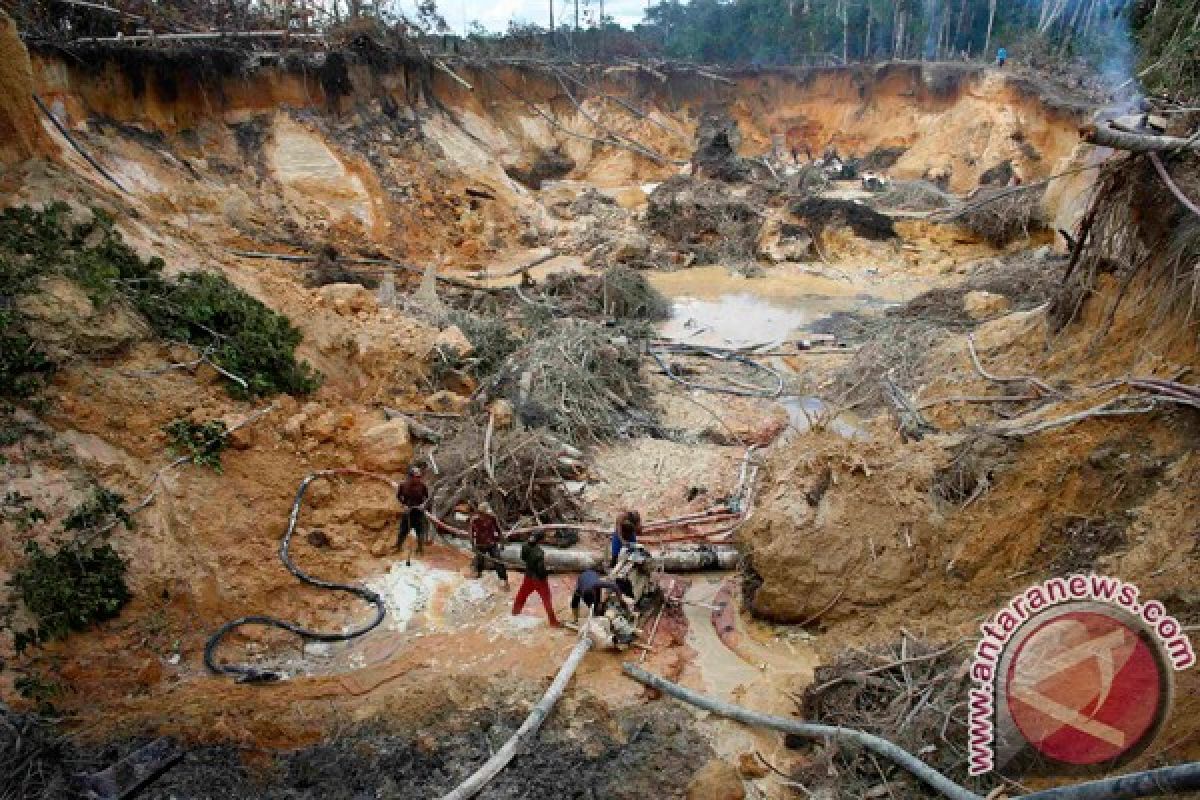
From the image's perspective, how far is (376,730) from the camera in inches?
204

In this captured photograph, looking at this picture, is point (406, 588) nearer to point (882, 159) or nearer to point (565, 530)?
point (565, 530)

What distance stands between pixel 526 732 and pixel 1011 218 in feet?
59.6

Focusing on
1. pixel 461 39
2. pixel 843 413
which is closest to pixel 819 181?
pixel 461 39

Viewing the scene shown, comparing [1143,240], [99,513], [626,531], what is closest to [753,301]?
[1143,240]

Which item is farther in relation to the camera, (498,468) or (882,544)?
(498,468)

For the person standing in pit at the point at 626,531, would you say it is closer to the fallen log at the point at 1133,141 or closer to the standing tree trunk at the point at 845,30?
the fallen log at the point at 1133,141

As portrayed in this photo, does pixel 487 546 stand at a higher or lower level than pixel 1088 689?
lower

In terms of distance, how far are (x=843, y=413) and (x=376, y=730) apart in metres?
6.98

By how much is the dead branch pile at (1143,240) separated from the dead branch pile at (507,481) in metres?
5.74

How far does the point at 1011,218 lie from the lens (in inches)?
708

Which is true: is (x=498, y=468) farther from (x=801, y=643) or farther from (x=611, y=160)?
(x=611, y=160)

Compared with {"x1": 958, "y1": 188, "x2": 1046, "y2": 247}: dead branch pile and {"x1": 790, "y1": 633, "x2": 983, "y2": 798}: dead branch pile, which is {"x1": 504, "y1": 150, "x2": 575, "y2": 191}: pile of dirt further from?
{"x1": 790, "y1": 633, "x2": 983, "y2": 798}: dead branch pile

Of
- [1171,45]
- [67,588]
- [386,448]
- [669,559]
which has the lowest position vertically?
[669,559]

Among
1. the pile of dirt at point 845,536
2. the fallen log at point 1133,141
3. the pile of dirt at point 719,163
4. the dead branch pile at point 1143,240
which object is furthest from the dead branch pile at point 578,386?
the pile of dirt at point 719,163
